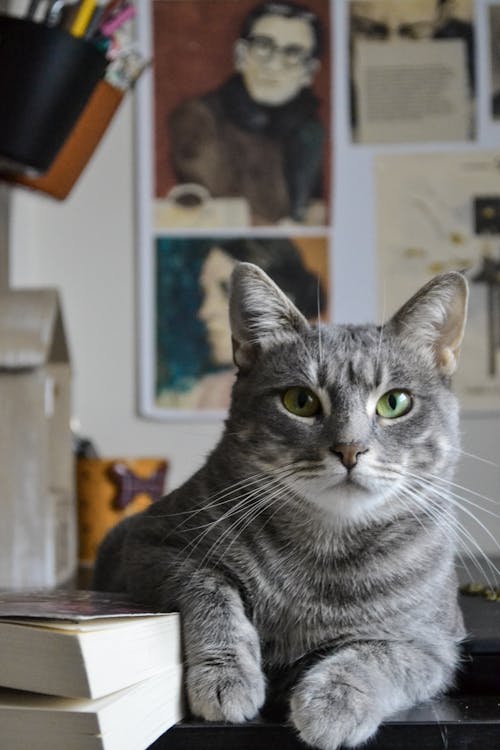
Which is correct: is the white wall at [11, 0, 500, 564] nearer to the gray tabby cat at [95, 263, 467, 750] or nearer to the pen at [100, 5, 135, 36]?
the pen at [100, 5, 135, 36]

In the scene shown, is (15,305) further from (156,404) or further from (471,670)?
(471,670)

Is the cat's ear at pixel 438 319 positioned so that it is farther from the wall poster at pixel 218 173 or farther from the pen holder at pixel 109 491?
the wall poster at pixel 218 173

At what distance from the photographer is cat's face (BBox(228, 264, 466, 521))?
0.66 meters

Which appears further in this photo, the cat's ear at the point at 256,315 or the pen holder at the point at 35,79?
the pen holder at the point at 35,79

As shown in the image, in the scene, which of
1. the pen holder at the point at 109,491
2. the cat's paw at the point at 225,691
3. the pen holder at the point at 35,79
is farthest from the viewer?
the pen holder at the point at 109,491

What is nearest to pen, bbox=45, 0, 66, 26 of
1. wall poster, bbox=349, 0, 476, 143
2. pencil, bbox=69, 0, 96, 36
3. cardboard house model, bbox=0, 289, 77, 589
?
pencil, bbox=69, 0, 96, 36

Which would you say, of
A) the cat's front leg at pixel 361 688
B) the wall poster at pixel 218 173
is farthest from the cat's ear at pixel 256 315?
the wall poster at pixel 218 173

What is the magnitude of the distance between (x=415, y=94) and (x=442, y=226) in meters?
0.22

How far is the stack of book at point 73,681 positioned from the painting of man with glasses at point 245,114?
1.12 meters

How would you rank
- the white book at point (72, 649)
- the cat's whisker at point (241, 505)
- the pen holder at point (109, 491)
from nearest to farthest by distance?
1. the white book at point (72, 649)
2. the cat's whisker at point (241, 505)
3. the pen holder at point (109, 491)

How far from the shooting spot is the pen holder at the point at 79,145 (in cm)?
115

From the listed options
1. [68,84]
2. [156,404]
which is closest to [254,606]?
[68,84]

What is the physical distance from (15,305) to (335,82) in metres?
0.71

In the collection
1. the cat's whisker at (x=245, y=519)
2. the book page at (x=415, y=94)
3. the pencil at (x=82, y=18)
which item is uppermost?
the book page at (x=415, y=94)
